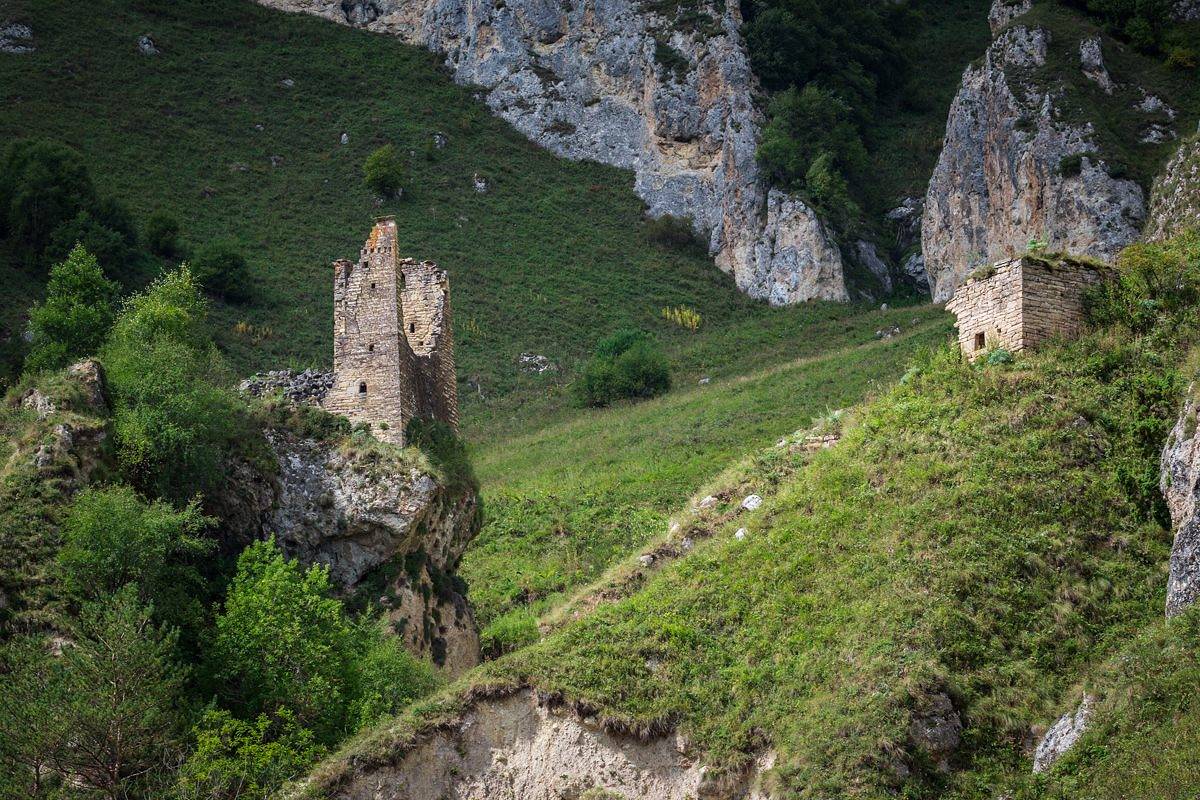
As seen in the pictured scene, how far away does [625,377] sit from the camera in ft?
217

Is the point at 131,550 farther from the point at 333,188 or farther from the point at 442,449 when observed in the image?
the point at 333,188

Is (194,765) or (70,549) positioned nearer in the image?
(194,765)

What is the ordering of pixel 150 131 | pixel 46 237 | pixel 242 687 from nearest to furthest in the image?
pixel 242 687 < pixel 46 237 < pixel 150 131

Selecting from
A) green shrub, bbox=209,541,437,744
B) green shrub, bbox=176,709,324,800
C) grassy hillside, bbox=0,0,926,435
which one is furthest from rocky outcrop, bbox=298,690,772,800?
grassy hillside, bbox=0,0,926,435

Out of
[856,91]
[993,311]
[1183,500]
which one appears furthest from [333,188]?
[1183,500]

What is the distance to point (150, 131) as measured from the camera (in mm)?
88812

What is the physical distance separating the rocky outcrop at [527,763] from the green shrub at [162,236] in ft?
176

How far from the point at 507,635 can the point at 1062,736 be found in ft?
49.8

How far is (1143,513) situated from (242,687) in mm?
16740

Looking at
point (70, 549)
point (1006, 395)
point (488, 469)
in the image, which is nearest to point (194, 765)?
point (70, 549)

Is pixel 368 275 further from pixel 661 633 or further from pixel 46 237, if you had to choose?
pixel 46 237

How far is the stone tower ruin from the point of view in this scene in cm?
3322

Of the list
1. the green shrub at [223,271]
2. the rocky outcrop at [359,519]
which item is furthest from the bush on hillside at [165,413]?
the green shrub at [223,271]

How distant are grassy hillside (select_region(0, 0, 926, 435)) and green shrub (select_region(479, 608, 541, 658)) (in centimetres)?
2914
